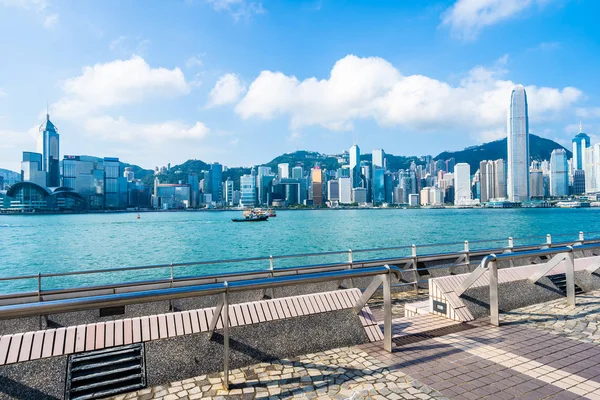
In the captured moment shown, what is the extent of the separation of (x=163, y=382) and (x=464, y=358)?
3.59m

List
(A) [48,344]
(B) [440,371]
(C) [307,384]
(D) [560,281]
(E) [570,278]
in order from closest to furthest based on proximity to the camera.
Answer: (A) [48,344] < (C) [307,384] < (B) [440,371] < (E) [570,278] < (D) [560,281]

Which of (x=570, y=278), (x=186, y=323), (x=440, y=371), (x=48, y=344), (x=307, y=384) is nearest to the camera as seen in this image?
(x=48, y=344)

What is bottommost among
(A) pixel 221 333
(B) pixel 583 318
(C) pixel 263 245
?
(C) pixel 263 245

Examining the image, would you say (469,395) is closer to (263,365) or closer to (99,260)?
(263,365)

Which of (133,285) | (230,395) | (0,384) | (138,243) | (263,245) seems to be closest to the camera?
(0,384)

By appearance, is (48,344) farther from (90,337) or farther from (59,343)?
(90,337)

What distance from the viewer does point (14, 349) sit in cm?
367

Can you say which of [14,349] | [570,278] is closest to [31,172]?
[14,349]

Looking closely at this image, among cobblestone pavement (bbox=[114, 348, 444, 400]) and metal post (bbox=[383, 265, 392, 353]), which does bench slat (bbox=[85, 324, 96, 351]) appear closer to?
cobblestone pavement (bbox=[114, 348, 444, 400])

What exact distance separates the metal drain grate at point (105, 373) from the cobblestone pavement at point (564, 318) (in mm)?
5536

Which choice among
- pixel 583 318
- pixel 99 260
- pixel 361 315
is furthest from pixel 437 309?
pixel 99 260

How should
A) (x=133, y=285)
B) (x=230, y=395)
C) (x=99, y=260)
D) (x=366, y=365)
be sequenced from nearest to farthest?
(x=230, y=395) → (x=366, y=365) → (x=133, y=285) → (x=99, y=260)

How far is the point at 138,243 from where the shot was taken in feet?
174

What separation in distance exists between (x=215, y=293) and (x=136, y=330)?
1.20 m
